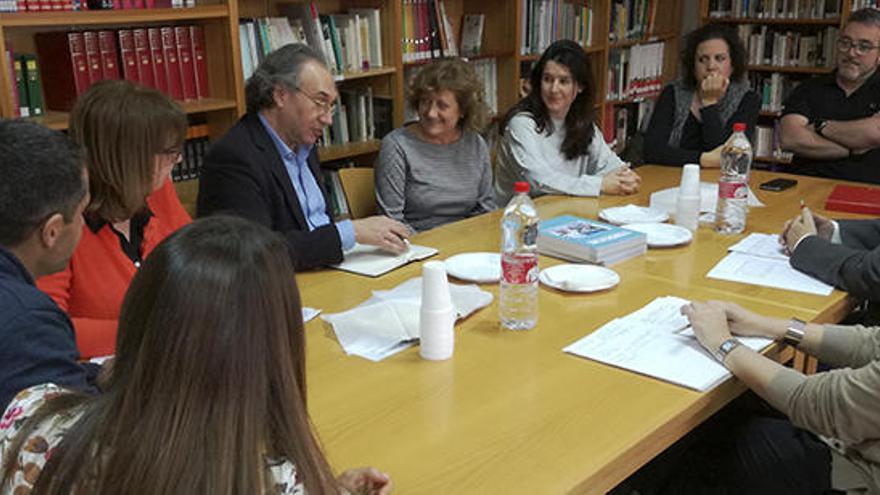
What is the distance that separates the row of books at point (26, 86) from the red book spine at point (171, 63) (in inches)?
18.0

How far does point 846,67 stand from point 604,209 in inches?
66.0

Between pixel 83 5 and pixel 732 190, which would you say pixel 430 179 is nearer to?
pixel 732 190

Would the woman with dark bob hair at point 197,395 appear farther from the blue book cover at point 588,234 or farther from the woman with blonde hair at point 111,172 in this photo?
the blue book cover at point 588,234

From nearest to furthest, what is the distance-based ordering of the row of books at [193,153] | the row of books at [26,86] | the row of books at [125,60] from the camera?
1. the row of books at [26,86]
2. the row of books at [125,60]
3. the row of books at [193,153]

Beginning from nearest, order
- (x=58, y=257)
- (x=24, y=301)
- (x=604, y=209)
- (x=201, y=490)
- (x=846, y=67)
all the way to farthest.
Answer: (x=201, y=490) < (x=24, y=301) < (x=58, y=257) < (x=604, y=209) < (x=846, y=67)

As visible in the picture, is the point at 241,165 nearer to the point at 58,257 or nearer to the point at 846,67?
the point at 58,257

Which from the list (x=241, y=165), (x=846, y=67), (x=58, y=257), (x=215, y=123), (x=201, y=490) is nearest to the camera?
(x=201, y=490)

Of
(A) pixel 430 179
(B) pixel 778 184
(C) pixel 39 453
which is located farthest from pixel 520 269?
(B) pixel 778 184

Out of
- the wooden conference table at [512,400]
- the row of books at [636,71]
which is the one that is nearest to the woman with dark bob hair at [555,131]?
the wooden conference table at [512,400]

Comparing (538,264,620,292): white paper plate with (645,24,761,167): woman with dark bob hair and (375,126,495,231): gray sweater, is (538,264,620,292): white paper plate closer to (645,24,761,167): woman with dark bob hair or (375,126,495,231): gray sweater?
(375,126,495,231): gray sweater

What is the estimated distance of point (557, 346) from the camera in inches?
64.6

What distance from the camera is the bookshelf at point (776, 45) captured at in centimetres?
492

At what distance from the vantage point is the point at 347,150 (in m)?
3.69

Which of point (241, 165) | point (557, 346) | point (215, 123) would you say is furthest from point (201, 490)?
point (215, 123)
